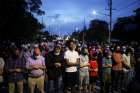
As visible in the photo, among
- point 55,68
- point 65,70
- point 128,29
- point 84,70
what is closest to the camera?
point 65,70

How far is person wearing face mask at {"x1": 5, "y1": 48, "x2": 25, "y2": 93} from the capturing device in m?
16.0

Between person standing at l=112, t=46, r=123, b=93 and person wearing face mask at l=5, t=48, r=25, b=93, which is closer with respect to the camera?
person wearing face mask at l=5, t=48, r=25, b=93

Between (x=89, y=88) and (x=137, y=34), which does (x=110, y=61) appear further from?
(x=137, y=34)

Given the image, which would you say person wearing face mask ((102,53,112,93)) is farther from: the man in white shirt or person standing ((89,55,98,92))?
the man in white shirt

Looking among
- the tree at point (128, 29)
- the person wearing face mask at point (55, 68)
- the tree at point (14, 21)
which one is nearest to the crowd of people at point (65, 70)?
the person wearing face mask at point (55, 68)

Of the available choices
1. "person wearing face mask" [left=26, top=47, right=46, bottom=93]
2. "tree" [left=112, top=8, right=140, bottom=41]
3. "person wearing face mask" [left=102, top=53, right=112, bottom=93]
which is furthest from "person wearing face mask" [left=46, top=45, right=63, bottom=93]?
"tree" [left=112, top=8, right=140, bottom=41]

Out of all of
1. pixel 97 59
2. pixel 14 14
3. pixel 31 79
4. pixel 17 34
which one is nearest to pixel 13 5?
pixel 14 14

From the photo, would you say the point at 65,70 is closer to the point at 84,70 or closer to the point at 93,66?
the point at 84,70

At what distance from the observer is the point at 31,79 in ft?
53.9

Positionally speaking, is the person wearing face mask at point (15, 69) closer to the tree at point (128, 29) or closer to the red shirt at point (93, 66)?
the red shirt at point (93, 66)

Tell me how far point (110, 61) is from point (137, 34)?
8398cm

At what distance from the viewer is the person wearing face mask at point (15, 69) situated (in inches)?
629

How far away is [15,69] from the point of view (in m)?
15.9

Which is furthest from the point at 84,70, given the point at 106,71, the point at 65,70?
the point at 65,70
